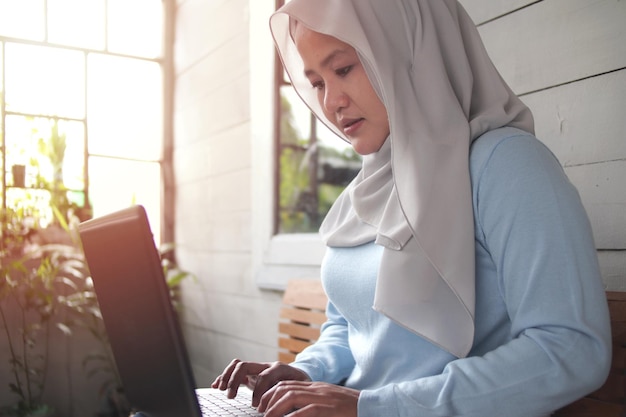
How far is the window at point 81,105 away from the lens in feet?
11.0

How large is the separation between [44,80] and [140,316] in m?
2.93

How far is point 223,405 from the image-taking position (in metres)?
1.18

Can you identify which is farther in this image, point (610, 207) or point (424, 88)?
point (610, 207)

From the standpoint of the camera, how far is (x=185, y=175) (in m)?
3.56

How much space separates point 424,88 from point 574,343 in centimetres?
47

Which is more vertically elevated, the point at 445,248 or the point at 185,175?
the point at 185,175

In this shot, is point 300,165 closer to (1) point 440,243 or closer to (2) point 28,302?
(2) point 28,302

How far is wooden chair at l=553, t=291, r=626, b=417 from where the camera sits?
3.56ft

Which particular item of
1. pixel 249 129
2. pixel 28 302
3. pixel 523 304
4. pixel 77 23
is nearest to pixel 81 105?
pixel 77 23

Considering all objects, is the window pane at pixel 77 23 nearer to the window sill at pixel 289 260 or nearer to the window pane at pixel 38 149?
the window pane at pixel 38 149

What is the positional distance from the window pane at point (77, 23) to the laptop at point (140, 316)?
2.84 meters

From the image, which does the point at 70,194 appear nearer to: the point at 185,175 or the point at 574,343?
the point at 185,175

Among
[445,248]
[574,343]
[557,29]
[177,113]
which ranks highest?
[177,113]

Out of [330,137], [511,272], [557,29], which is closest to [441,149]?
[511,272]
